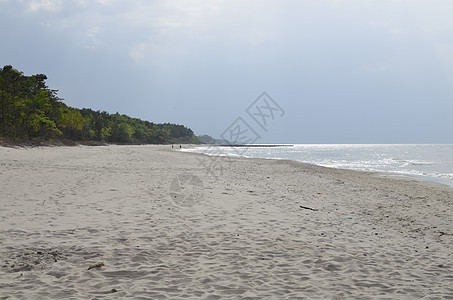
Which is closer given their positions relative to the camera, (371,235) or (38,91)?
(371,235)

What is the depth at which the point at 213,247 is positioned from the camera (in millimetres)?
7180

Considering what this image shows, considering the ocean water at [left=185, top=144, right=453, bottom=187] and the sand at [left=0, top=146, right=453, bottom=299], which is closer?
the sand at [left=0, top=146, right=453, bottom=299]

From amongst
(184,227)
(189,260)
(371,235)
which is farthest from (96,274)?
(371,235)

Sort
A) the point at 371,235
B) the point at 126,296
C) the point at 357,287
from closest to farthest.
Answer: the point at 126,296 → the point at 357,287 → the point at 371,235

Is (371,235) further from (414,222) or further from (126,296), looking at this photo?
(126,296)

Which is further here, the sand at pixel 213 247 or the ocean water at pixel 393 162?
the ocean water at pixel 393 162

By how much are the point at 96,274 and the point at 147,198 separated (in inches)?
274

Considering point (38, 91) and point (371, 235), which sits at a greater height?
point (38, 91)

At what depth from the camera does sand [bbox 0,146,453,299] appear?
5141 millimetres

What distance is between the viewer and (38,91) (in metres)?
64.3

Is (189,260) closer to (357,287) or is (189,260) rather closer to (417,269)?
(357,287)

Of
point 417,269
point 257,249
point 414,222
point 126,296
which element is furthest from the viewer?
point 414,222

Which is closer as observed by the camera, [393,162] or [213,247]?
[213,247]

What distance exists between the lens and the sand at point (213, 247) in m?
5.14
